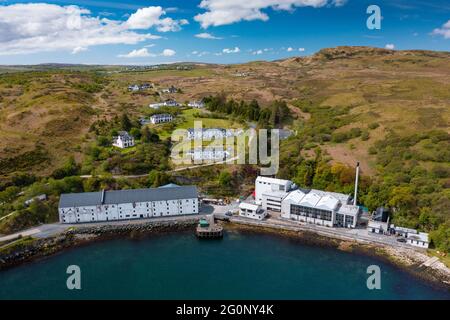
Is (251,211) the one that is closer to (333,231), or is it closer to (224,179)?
(224,179)

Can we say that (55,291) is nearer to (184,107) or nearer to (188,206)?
(188,206)

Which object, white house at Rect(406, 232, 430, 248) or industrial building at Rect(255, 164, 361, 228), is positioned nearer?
white house at Rect(406, 232, 430, 248)

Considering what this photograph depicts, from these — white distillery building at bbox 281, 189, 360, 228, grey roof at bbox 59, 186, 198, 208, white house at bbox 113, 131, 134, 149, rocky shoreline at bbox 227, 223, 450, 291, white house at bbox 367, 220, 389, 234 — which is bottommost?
rocky shoreline at bbox 227, 223, 450, 291

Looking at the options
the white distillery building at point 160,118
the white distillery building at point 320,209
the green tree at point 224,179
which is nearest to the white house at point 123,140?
the white distillery building at point 160,118

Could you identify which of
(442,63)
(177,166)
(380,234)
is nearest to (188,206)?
(177,166)

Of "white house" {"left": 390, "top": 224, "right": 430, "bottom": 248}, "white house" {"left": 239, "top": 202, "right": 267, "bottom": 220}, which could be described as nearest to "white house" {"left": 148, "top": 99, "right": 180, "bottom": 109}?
"white house" {"left": 239, "top": 202, "right": 267, "bottom": 220}

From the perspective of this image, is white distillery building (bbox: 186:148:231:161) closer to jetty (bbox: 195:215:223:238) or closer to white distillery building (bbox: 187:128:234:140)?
white distillery building (bbox: 187:128:234:140)
